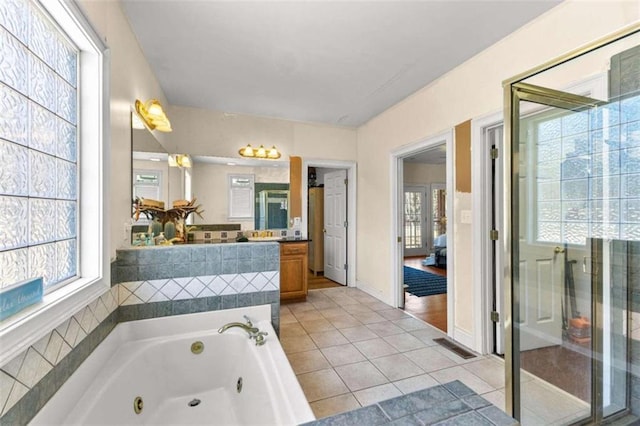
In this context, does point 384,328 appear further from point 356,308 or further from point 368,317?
point 356,308

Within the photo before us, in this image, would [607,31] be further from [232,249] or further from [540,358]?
[232,249]

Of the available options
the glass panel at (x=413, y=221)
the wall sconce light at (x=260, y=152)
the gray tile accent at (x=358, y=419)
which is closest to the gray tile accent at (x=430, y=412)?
the gray tile accent at (x=358, y=419)

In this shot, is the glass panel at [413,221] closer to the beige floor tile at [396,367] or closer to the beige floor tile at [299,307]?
the beige floor tile at [299,307]

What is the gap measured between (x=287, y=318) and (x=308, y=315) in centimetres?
26

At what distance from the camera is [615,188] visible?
1.56 m

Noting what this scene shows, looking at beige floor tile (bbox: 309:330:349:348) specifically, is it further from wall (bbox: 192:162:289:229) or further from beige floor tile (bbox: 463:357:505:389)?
wall (bbox: 192:162:289:229)

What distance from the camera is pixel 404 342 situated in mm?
2654

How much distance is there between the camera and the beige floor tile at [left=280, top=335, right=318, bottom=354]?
8.28 ft

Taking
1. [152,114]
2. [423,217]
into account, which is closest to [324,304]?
[152,114]

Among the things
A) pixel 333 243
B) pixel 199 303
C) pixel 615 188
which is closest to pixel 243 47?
pixel 199 303

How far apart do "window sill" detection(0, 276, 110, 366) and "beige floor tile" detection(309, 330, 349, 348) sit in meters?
1.88

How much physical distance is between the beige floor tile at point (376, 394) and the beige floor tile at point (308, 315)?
1.34 m

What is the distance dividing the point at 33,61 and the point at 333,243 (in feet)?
14.1

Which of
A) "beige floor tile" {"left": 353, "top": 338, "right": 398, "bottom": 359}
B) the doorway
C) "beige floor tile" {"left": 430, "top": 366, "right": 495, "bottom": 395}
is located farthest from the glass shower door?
the doorway
